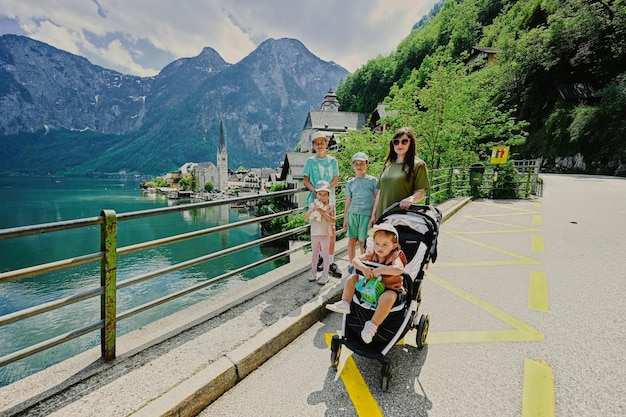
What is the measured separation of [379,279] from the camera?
2672mm

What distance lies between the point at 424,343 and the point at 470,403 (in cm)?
78

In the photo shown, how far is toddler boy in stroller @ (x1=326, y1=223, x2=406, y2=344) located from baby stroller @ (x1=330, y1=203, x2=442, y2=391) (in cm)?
7

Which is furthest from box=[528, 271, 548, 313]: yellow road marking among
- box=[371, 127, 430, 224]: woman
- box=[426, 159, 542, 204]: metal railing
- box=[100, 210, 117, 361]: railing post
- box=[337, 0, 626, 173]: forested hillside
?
box=[337, 0, 626, 173]: forested hillside

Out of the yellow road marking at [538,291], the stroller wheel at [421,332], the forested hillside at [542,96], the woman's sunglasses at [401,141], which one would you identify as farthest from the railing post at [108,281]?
the forested hillside at [542,96]

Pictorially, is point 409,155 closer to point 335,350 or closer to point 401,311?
point 401,311

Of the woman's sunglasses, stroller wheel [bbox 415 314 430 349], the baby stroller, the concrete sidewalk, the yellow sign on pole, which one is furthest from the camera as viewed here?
the yellow sign on pole

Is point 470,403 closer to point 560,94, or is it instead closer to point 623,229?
point 623,229

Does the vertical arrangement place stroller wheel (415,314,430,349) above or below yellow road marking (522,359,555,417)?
above

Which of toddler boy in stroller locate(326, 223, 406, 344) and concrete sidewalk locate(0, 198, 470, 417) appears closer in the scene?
concrete sidewalk locate(0, 198, 470, 417)

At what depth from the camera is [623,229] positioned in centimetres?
788

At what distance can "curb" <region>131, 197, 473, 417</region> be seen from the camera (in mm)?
2224

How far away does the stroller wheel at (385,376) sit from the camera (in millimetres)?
2543

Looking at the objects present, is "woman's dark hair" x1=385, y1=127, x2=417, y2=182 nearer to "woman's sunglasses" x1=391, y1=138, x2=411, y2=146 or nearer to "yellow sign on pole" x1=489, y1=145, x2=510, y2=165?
"woman's sunglasses" x1=391, y1=138, x2=411, y2=146

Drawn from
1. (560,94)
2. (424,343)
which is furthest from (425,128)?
(560,94)
